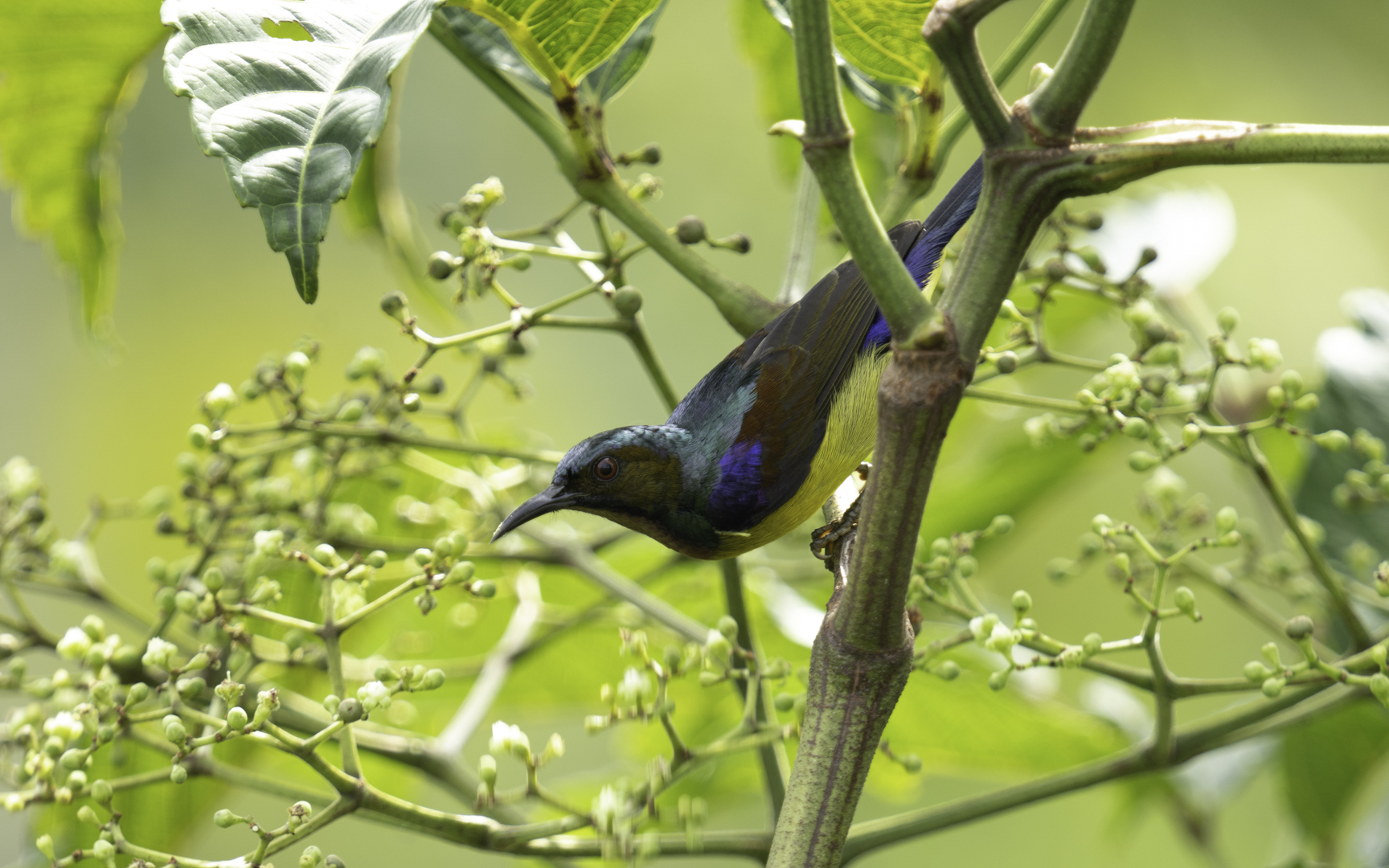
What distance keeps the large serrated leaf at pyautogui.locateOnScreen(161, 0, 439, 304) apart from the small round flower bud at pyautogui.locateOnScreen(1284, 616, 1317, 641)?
73 cm

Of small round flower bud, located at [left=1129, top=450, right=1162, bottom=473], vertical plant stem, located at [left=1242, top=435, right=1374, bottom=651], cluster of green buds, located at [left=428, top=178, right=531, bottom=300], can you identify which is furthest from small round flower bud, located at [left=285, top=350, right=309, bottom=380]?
vertical plant stem, located at [left=1242, top=435, right=1374, bottom=651]

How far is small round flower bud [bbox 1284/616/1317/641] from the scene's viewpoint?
0.80m

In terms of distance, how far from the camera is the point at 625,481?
1.18 metres

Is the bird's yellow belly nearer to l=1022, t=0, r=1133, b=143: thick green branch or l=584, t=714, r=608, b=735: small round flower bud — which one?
l=584, t=714, r=608, b=735: small round flower bud

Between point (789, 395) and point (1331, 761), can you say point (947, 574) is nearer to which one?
point (789, 395)

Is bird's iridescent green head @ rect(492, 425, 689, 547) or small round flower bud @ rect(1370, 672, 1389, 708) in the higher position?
small round flower bud @ rect(1370, 672, 1389, 708)

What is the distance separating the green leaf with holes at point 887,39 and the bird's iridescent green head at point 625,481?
47 cm

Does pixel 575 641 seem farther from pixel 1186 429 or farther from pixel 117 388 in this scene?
pixel 117 388

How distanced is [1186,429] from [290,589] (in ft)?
3.48

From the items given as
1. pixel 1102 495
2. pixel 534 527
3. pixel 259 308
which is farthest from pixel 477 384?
pixel 259 308

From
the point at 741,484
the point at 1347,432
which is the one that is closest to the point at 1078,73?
the point at 741,484

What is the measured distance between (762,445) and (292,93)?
0.67 metres

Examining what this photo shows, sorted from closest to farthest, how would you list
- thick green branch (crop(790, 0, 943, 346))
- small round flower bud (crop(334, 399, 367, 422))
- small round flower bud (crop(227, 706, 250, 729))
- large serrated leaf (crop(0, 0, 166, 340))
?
thick green branch (crop(790, 0, 943, 346)) → small round flower bud (crop(227, 706, 250, 729)) → small round flower bud (crop(334, 399, 367, 422)) → large serrated leaf (crop(0, 0, 166, 340))

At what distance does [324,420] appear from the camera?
3.47 ft
